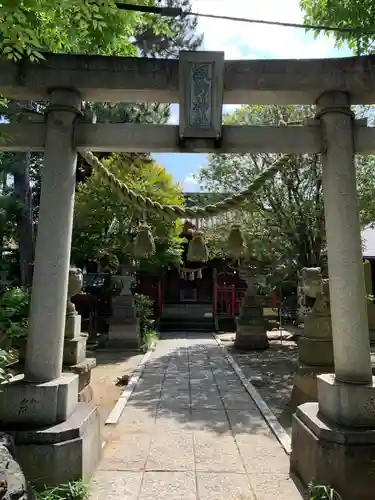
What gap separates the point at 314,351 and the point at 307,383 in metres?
0.55

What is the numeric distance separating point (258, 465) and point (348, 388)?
1510 mm

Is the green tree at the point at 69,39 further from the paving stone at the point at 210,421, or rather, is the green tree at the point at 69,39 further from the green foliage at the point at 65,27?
the paving stone at the point at 210,421

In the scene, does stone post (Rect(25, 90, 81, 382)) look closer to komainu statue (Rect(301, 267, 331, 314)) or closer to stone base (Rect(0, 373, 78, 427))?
stone base (Rect(0, 373, 78, 427))

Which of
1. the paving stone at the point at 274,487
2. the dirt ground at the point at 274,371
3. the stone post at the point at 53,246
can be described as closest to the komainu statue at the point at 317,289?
the dirt ground at the point at 274,371

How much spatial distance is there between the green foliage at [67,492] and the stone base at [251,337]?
1025 cm

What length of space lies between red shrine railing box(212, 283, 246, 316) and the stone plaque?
596 inches

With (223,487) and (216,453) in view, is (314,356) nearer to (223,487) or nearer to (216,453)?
(216,453)

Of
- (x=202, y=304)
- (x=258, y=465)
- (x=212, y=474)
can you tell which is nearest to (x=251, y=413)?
(x=258, y=465)

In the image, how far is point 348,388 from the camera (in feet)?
11.6

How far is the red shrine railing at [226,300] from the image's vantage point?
18.9 meters

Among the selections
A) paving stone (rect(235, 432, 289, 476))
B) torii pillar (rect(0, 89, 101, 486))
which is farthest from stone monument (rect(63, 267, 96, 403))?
paving stone (rect(235, 432, 289, 476))

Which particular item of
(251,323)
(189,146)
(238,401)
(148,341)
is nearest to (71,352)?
(238,401)

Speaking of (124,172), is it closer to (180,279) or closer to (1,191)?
(1,191)

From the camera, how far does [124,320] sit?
1339 centimetres
